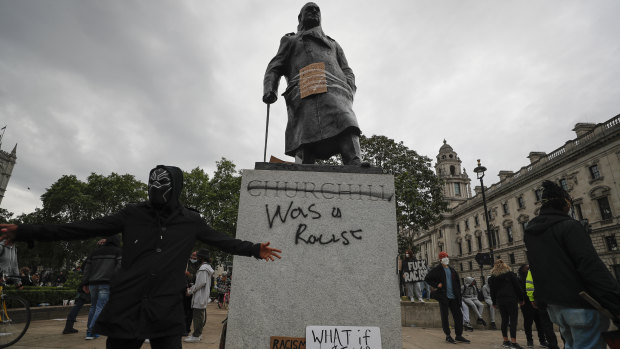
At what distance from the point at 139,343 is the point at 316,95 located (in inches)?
111

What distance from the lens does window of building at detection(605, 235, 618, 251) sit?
1096 inches

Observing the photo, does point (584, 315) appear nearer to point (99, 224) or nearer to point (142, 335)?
point (142, 335)

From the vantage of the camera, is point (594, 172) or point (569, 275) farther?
point (594, 172)

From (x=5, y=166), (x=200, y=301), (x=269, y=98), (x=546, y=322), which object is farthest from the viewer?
(x=5, y=166)

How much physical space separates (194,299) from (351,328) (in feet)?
14.6

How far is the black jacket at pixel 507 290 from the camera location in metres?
6.27

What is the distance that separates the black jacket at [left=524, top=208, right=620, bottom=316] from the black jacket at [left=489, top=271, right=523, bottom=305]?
13.1 ft

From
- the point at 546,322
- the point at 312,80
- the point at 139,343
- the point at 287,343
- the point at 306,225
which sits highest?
the point at 312,80

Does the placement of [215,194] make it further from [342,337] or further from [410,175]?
[342,337]

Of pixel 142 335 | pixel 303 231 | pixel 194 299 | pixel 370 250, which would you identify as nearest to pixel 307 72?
pixel 303 231

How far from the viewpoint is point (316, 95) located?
3.63m

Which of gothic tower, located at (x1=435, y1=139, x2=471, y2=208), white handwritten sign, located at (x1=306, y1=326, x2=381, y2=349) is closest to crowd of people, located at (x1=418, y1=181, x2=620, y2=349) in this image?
white handwritten sign, located at (x1=306, y1=326, x2=381, y2=349)

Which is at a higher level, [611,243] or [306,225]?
[611,243]

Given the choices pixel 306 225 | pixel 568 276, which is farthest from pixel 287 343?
pixel 568 276
